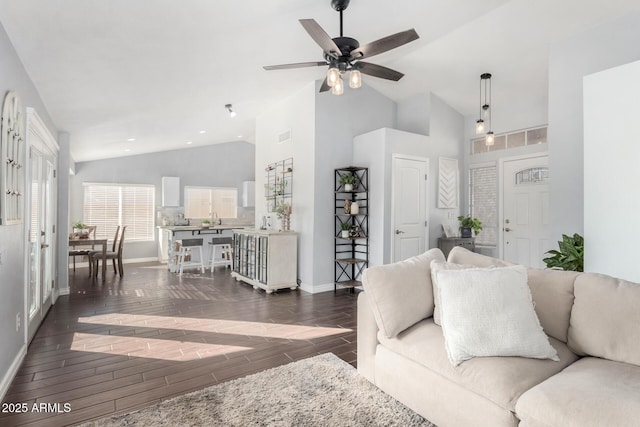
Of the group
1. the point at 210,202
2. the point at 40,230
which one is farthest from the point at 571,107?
the point at 210,202

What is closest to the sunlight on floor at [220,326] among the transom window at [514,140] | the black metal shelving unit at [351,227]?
the black metal shelving unit at [351,227]

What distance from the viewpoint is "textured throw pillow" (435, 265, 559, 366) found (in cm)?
183

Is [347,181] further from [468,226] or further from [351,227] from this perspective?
[468,226]

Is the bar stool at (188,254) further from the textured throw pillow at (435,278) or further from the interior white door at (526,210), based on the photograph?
the interior white door at (526,210)

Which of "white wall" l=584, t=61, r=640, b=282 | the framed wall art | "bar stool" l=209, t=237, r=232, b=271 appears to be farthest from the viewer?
"bar stool" l=209, t=237, r=232, b=271

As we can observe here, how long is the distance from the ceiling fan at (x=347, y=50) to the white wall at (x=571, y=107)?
2.24m

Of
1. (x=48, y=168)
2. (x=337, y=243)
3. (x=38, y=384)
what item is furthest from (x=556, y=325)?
(x=48, y=168)

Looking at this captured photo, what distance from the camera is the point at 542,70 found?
500 cm

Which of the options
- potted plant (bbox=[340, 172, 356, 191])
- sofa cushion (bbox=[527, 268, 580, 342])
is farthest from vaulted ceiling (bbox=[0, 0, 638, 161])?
sofa cushion (bbox=[527, 268, 580, 342])

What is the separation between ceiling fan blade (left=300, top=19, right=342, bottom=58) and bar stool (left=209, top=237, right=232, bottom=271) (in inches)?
201

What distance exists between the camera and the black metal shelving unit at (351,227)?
18.1 ft

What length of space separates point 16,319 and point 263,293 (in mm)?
3046

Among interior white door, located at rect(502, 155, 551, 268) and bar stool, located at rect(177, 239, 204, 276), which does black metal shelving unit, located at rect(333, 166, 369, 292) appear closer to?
interior white door, located at rect(502, 155, 551, 268)

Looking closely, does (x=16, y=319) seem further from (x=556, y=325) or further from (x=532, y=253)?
(x=532, y=253)
